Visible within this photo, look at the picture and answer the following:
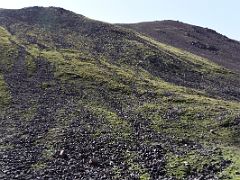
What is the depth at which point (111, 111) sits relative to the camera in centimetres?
6488

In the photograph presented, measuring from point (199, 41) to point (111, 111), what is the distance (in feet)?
383

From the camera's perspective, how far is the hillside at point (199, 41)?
510 feet

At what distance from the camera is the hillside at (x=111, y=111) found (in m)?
41.5

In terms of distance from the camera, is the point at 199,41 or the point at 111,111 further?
the point at 199,41

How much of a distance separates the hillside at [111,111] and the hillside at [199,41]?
2605 centimetres

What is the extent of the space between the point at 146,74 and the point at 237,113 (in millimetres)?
43974

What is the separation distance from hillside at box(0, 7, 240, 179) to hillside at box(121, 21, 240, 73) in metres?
26.0

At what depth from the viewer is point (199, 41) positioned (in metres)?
175

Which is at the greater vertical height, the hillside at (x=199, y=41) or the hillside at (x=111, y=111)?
the hillside at (x=199, y=41)

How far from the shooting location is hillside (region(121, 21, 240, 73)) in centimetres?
15556

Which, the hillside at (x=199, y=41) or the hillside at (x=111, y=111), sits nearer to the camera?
the hillside at (x=111, y=111)

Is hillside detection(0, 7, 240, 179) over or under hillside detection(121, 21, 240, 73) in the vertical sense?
under

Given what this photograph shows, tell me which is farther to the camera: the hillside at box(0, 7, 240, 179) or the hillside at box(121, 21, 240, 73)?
the hillside at box(121, 21, 240, 73)

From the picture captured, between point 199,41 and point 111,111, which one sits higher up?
Answer: point 199,41
